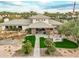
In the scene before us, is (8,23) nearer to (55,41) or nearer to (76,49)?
(55,41)

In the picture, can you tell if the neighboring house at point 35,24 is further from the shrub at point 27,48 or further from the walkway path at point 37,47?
the shrub at point 27,48

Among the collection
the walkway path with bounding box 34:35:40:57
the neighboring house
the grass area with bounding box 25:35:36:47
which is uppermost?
the neighboring house

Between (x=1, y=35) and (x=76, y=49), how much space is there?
140 centimetres

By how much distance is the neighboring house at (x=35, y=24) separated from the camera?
434 cm

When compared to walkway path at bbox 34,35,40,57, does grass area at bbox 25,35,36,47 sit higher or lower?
higher

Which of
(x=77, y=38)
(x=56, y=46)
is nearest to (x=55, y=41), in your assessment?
(x=56, y=46)

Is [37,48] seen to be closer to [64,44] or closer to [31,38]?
[31,38]

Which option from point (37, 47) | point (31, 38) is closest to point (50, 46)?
point (37, 47)

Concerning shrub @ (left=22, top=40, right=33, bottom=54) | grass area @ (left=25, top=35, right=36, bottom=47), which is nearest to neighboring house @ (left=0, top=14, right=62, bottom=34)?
grass area @ (left=25, top=35, right=36, bottom=47)

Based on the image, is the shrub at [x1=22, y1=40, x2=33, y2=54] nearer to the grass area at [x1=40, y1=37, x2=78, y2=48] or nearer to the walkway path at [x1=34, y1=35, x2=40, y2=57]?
the walkway path at [x1=34, y1=35, x2=40, y2=57]

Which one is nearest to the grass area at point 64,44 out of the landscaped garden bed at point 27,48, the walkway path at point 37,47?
the walkway path at point 37,47

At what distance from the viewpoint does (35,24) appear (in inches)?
171

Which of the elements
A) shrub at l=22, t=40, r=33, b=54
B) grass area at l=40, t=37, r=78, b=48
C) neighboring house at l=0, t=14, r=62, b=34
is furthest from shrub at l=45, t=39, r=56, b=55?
shrub at l=22, t=40, r=33, b=54

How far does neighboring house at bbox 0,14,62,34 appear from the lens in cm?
434
